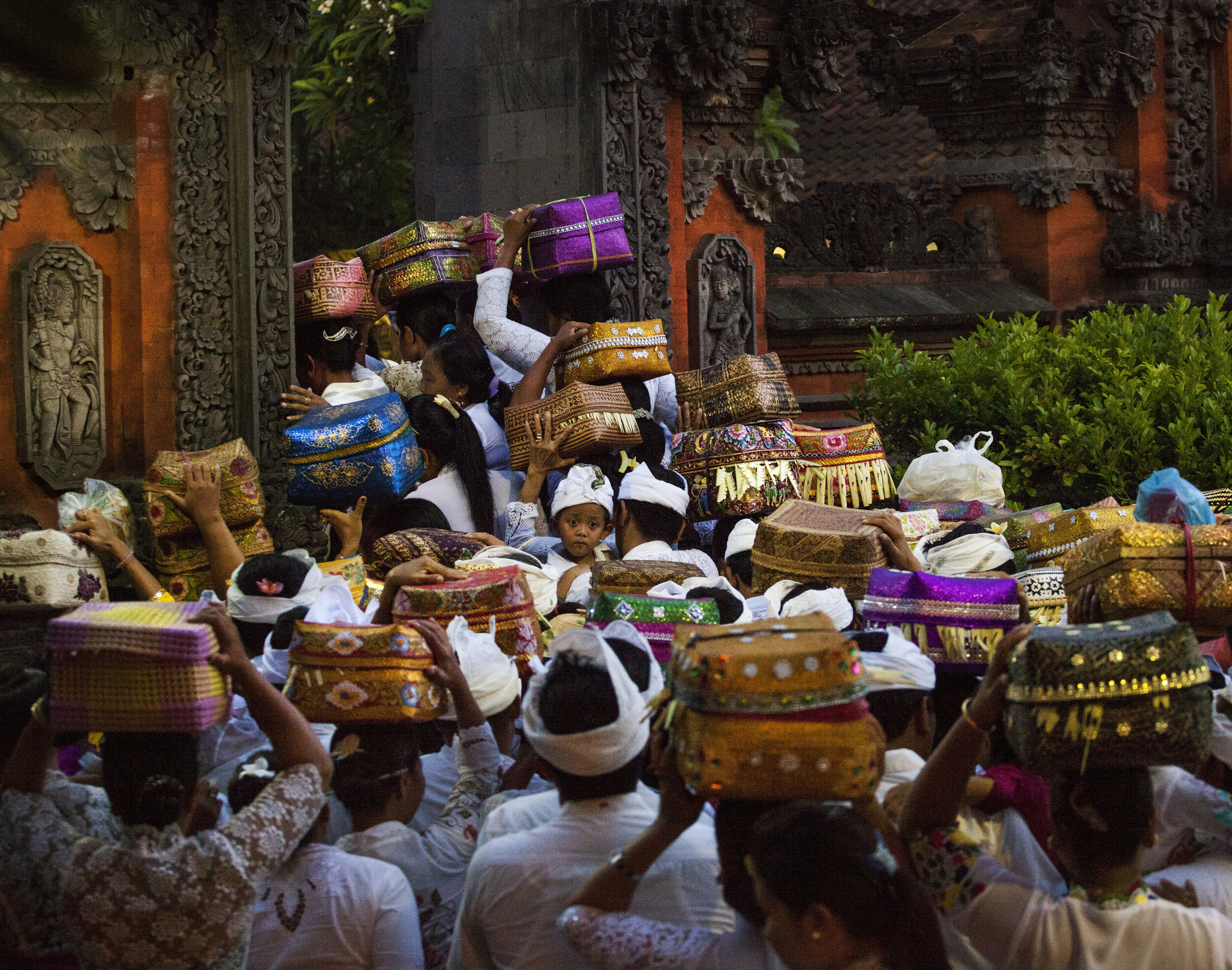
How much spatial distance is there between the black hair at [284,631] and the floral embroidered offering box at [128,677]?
3.77 feet

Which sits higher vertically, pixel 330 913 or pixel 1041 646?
pixel 1041 646

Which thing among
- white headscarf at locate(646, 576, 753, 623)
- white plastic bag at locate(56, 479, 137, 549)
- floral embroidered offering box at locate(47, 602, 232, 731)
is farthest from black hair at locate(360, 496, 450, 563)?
floral embroidered offering box at locate(47, 602, 232, 731)

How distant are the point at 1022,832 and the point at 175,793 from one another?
5.12 ft

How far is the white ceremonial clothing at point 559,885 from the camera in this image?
2730mm

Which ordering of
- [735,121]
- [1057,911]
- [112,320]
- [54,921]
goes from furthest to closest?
A: [735,121]
[112,320]
[54,921]
[1057,911]

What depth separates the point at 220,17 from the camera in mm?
6383

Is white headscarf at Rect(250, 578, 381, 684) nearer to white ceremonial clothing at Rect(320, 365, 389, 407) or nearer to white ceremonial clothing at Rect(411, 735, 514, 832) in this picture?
white ceremonial clothing at Rect(411, 735, 514, 832)

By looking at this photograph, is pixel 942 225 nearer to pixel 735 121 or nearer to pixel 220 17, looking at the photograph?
pixel 735 121

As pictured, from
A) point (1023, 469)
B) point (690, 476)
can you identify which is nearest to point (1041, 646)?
point (690, 476)

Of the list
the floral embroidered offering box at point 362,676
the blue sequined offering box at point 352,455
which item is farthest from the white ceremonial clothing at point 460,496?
the floral embroidered offering box at point 362,676

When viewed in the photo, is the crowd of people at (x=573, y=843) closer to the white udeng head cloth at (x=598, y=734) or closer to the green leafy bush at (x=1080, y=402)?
the white udeng head cloth at (x=598, y=734)

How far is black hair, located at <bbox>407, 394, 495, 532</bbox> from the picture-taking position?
5988mm

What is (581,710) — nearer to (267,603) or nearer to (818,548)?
(267,603)

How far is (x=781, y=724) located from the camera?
8.08 feet
